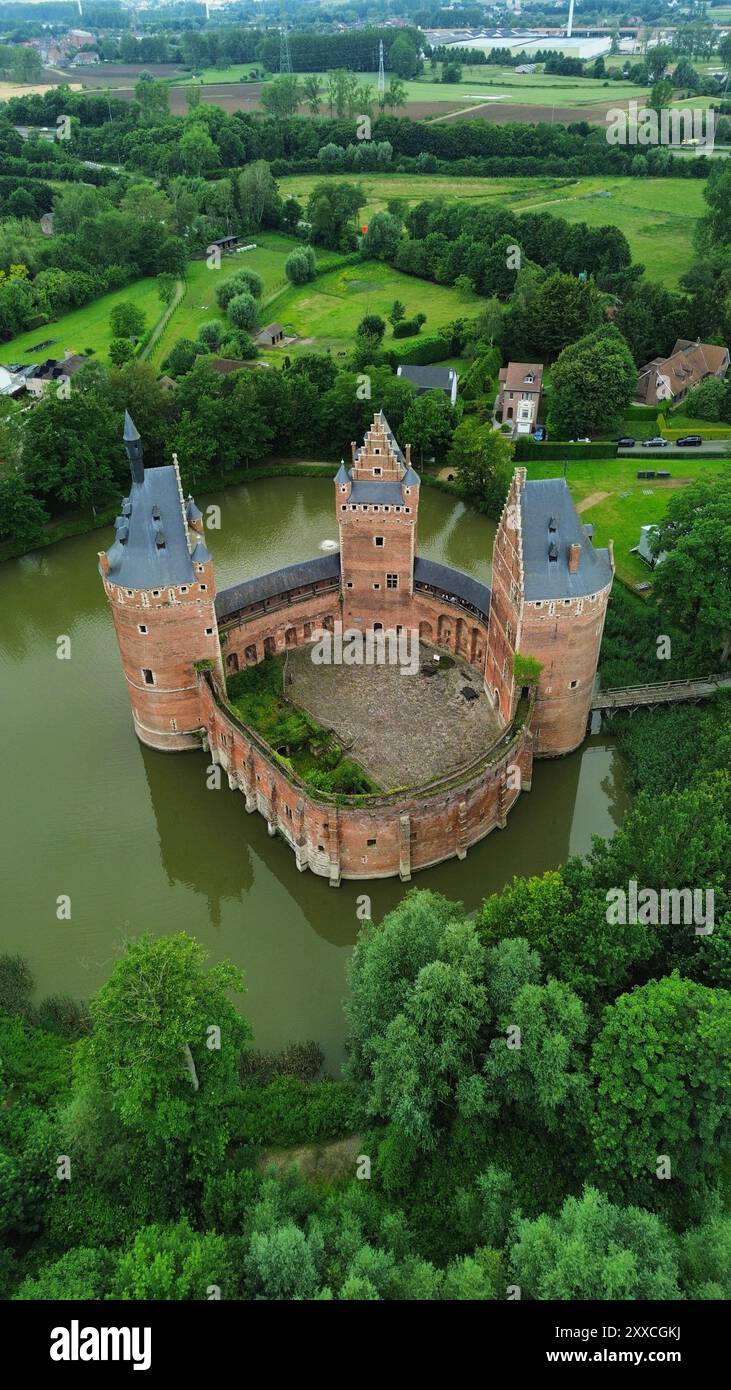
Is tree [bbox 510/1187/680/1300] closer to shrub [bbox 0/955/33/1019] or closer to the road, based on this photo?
shrub [bbox 0/955/33/1019]

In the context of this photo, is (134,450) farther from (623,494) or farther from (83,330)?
(83,330)

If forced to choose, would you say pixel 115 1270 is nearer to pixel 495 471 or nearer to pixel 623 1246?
pixel 623 1246

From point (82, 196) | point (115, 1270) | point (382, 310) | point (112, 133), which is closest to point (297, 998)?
point (115, 1270)

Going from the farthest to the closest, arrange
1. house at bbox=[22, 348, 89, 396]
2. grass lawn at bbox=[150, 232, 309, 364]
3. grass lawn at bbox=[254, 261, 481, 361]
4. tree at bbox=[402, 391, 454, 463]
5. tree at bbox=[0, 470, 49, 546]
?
grass lawn at bbox=[254, 261, 481, 361], grass lawn at bbox=[150, 232, 309, 364], house at bbox=[22, 348, 89, 396], tree at bbox=[402, 391, 454, 463], tree at bbox=[0, 470, 49, 546]

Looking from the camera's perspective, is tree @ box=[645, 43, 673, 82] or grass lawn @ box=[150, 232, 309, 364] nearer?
grass lawn @ box=[150, 232, 309, 364]

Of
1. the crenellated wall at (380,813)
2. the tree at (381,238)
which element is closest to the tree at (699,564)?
the crenellated wall at (380,813)

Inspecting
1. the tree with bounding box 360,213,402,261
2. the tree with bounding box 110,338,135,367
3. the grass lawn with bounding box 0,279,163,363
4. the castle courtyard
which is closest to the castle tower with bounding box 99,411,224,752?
the castle courtyard
